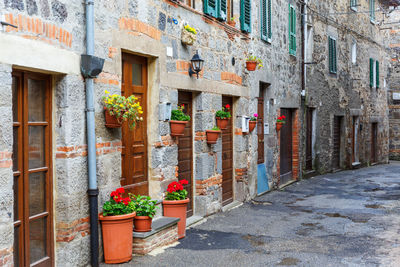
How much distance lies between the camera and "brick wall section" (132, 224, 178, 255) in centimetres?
582

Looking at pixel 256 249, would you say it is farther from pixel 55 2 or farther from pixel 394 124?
pixel 394 124

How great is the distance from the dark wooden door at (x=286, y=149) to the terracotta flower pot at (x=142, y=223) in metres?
7.11

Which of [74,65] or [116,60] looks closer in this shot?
[74,65]

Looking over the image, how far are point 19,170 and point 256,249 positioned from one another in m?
3.14

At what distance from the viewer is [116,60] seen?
18.8ft

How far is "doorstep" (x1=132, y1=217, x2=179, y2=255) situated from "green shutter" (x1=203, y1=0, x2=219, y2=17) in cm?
334

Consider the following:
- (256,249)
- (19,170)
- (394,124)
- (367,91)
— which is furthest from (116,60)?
(394,124)

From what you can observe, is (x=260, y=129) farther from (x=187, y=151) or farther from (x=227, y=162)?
(x=187, y=151)

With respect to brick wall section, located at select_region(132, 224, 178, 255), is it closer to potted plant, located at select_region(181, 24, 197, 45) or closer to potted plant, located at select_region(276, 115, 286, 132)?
potted plant, located at select_region(181, 24, 197, 45)

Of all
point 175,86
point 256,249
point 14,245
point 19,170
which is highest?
point 175,86

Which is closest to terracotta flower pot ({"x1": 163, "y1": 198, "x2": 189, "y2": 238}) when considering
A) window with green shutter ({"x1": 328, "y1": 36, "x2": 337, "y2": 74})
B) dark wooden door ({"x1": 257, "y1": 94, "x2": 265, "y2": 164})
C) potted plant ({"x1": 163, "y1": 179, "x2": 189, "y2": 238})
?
potted plant ({"x1": 163, "y1": 179, "x2": 189, "y2": 238})

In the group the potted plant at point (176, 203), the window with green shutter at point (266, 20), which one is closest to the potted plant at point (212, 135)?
the potted plant at point (176, 203)

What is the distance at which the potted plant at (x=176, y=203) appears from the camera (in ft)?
22.1

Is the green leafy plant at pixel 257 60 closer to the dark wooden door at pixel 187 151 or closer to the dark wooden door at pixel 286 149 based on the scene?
the dark wooden door at pixel 187 151
